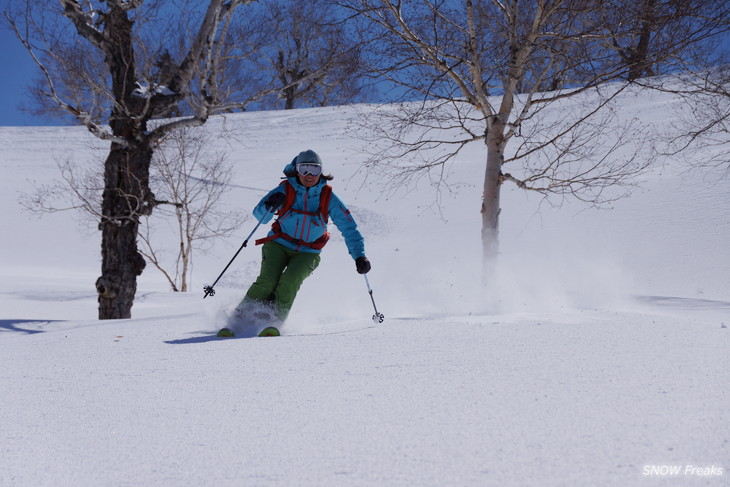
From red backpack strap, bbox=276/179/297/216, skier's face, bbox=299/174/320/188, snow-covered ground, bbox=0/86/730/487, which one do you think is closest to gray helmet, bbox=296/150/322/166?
skier's face, bbox=299/174/320/188

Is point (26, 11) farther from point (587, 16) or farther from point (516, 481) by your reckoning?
point (516, 481)

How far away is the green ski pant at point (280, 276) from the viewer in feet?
15.4

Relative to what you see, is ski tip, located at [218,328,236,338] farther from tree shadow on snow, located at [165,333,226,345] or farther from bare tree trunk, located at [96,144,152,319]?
bare tree trunk, located at [96,144,152,319]

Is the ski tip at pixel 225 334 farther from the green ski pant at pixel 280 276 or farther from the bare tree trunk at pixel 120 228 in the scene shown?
the bare tree trunk at pixel 120 228

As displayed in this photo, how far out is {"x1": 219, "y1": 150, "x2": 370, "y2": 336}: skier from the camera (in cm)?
471

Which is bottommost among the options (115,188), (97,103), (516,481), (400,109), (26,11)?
(516,481)

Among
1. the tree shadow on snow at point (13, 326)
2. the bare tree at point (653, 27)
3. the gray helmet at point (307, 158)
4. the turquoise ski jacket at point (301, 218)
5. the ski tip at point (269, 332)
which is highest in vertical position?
the bare tree at point (653, 27)

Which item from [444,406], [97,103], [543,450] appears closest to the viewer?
[543,450]

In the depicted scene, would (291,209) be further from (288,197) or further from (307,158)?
(307,158)

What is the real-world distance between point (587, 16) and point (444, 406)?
5.19 m

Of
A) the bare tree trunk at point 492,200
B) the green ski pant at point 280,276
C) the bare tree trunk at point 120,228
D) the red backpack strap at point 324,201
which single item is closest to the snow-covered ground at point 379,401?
the green ski pant at point 280,276

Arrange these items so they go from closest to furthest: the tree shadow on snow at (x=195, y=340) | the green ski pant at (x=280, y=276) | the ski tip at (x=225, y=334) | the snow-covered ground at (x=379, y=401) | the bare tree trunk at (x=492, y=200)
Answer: the snow-covered ground at (x=379, y=401) → the tree shadow on snow at (x=195, y=340) → the ski tip at (x=225, y=334) → the green ski pant at (x=280, y=276) → the bare tree trunk at (x=492, y=200)

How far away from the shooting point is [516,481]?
5.04 ft

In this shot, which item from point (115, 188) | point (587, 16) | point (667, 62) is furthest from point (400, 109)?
point (115, 188)
